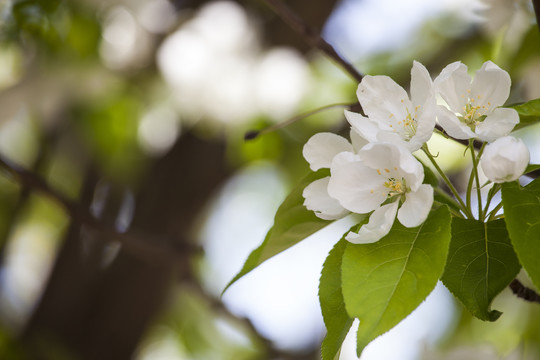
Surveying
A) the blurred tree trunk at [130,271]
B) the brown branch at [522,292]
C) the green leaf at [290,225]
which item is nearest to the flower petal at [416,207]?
the green leaf at [290,225]

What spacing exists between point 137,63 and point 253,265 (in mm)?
1822

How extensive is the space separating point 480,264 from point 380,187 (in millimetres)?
118

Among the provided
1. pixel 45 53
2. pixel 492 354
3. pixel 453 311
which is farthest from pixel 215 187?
pixel 492 354

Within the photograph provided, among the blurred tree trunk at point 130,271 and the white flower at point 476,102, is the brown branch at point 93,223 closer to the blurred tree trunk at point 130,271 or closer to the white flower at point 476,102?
the blurred tree trunk at point 130,271

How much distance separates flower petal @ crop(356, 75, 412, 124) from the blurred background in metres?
1.14

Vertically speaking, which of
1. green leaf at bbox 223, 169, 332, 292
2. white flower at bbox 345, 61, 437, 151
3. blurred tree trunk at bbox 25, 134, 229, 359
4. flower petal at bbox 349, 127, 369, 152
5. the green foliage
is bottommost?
blurred tree trunk at bbox 25, 134, 229, 359

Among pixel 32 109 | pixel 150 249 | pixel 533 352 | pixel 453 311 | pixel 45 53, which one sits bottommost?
pixel 453 311

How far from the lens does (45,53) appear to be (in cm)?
204

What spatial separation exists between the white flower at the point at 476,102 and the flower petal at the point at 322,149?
0.35 ft

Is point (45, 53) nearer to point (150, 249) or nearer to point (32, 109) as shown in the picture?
point (32, 109)

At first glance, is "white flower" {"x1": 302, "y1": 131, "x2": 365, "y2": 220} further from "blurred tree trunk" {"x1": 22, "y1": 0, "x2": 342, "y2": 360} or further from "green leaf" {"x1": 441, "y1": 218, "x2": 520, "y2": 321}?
"blurred tree trunk" {"x1": 22, "y1": 0, "x2": 342, "y2": 360}

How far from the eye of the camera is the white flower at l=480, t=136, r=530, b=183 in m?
0.51

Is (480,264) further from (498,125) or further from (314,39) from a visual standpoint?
(314,39)

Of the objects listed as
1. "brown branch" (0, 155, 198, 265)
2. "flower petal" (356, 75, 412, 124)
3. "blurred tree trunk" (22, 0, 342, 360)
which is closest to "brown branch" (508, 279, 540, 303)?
"flower petal" (356, 75, 412, 124)
